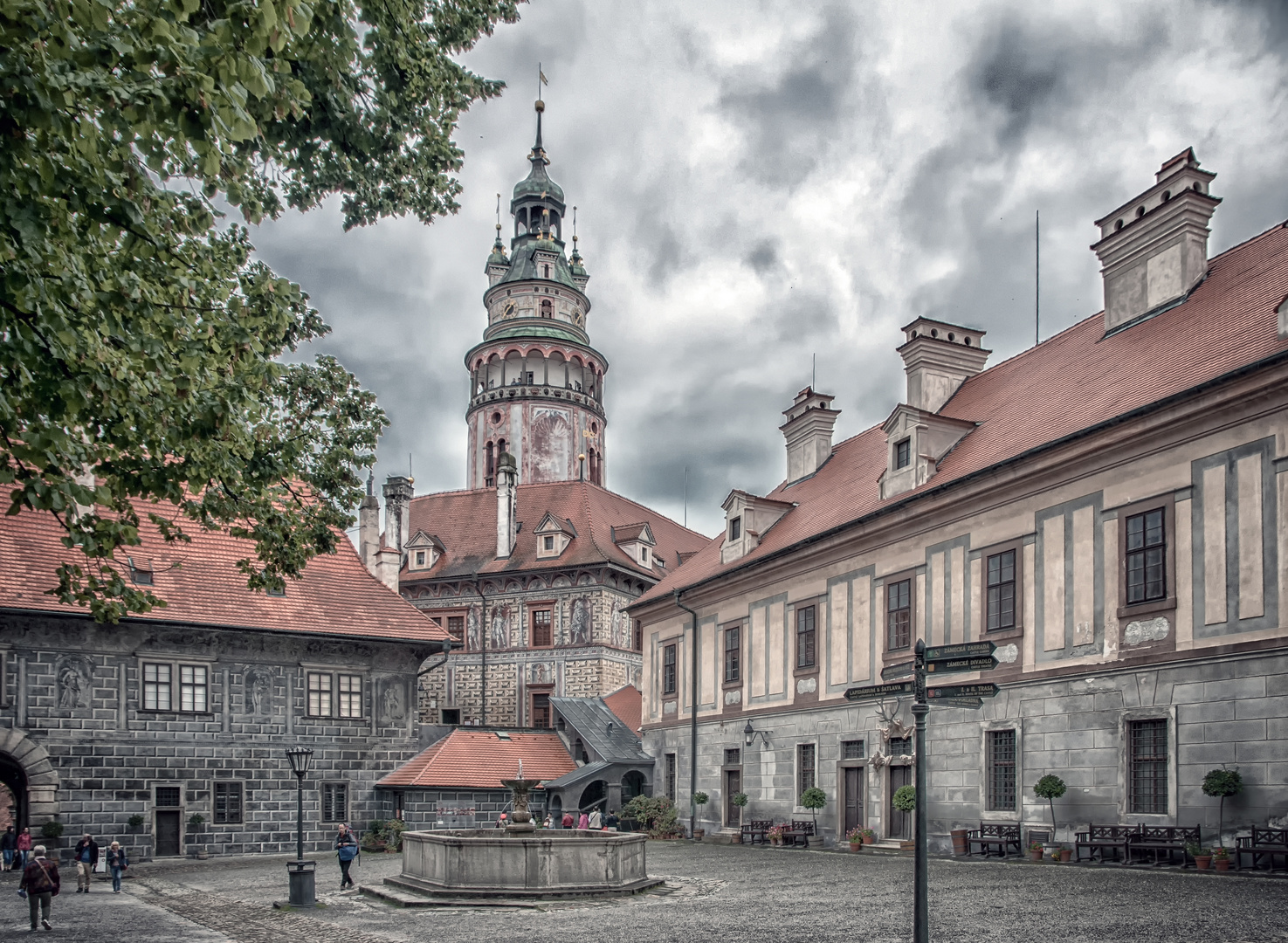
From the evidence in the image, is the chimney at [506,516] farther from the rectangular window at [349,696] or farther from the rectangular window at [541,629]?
the rectangular window at [349,696]

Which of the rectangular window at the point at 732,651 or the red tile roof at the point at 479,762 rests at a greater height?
the rectangular window at the point at 732,651

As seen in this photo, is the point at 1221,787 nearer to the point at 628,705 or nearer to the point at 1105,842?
the point at 1105,842

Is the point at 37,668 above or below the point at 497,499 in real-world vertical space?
below

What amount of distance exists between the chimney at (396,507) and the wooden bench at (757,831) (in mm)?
15920

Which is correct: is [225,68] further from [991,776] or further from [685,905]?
[991,776]

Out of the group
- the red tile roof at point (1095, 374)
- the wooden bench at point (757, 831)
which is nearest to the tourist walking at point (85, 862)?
the wooden bench at point (757, 831)

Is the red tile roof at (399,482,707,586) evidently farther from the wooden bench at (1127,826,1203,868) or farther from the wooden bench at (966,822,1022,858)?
the wooden bench at (1127,826,1203,868)

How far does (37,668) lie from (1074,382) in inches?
975

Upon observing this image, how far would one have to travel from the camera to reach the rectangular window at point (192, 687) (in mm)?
32156

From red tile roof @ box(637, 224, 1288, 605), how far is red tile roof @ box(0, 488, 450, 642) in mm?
11105

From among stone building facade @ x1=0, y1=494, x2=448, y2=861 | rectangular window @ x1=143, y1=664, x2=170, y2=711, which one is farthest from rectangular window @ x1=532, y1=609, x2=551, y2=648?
rectangular window @ x1=143, y1=664, x2=170, y2=711

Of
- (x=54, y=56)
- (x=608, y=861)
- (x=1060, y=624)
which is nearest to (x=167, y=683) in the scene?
(x=608, y=861)

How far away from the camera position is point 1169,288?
2414 centimetres

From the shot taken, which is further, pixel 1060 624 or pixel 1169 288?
pixel 1169 288
